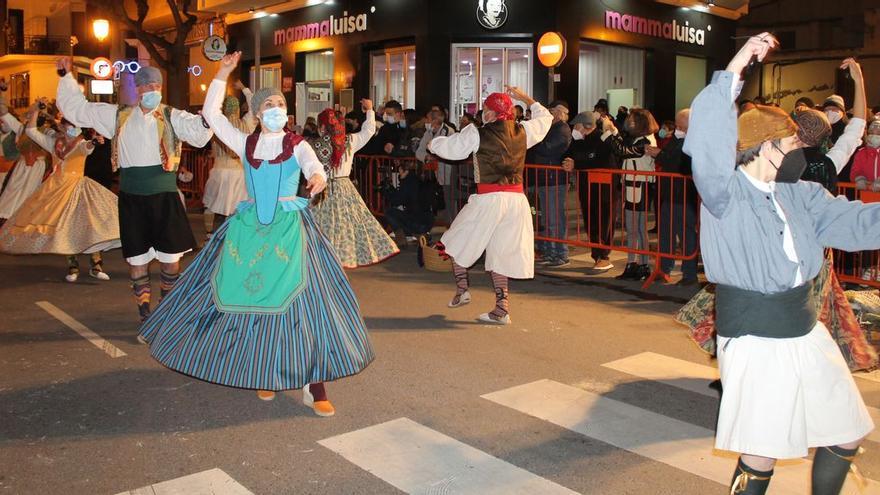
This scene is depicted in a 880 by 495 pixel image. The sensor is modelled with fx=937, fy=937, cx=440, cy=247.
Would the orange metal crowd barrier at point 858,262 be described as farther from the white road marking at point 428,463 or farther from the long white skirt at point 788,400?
the long white skirt at point 788,400

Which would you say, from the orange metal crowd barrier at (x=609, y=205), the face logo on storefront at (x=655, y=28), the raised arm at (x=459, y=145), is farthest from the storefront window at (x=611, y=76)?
the raised arm at (x=459, y=145)

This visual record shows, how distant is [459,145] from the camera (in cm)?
830

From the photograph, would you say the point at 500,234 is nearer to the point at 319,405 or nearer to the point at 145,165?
the point at 145,165

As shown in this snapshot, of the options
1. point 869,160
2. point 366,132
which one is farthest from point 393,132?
point 869,160

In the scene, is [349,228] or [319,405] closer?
[319,405]

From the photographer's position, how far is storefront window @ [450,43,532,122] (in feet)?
71.1

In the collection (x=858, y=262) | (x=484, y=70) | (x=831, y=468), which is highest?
(x=484, y=70)

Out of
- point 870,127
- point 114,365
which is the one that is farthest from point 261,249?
point 870,127

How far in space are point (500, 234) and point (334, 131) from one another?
2331 mm

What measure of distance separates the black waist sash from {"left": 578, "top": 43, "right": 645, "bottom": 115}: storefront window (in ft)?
65.0

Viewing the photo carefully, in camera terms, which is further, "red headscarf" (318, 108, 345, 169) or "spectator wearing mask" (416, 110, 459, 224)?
"spectator wearing mask" (416, 110, 459, 224)

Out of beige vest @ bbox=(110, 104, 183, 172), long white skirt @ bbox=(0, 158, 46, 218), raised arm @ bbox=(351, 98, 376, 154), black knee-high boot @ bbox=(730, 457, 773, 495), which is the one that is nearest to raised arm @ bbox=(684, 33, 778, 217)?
black knee-high boot @ bbox=(730, 457, 773, 495)

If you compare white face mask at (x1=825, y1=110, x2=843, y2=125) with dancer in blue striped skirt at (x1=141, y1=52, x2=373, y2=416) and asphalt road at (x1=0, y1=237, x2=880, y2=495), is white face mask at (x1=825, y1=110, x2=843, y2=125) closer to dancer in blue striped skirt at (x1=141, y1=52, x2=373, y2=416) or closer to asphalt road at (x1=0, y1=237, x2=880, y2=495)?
asphalt road at (x1=0, y1=237, x2=880, y2=495)

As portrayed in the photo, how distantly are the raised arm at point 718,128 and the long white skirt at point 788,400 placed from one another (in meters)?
0.61
